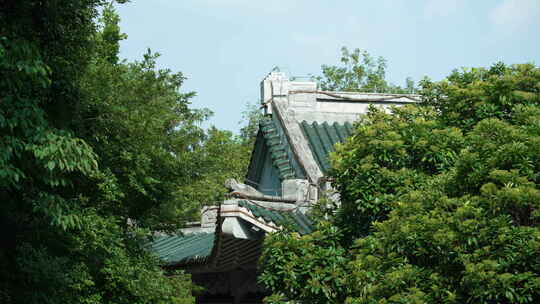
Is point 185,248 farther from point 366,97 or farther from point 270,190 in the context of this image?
point 366,97

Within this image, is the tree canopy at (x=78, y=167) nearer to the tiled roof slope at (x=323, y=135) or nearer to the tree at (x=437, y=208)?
the tree at (x=437, y=208)

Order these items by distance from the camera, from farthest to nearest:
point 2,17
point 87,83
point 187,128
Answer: point 187,128
point 87,83
point 2,17

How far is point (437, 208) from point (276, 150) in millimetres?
10785

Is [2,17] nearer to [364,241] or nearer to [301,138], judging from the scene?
[364,241]

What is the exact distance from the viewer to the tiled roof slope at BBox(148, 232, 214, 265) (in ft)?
63.4

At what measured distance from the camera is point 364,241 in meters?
11.6

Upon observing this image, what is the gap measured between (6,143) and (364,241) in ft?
15.9

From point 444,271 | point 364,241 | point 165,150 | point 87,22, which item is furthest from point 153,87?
point 444,271

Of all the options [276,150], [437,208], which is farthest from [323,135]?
[437,208]

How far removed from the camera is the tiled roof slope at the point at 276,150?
2025 centimetres

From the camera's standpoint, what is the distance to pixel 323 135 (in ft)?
70.0

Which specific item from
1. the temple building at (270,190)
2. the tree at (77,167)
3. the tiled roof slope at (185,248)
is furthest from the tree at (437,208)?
the tiled roof slope at (185,248)

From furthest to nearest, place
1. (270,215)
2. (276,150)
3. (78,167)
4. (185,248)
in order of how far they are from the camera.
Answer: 1. (185,248)
2. (276,150)
3. (270,215)
4. (78,167)

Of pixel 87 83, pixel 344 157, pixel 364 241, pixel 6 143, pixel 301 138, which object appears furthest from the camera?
pixel 301 138
